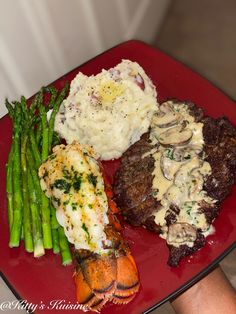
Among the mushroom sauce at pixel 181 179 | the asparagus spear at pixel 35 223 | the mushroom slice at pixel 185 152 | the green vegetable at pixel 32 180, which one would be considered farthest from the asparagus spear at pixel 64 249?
the mushroom slice at pixel 185 152

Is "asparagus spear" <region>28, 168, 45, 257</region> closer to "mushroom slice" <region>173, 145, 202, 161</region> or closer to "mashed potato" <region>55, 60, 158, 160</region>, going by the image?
"mashed potato" <region>55, 60, 158, 160</region>

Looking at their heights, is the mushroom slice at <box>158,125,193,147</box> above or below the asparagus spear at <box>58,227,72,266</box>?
above

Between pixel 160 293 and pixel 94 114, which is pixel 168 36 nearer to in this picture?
pixel 94 114

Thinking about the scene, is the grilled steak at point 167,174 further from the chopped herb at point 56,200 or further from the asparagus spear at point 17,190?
the asparagus spear at point 17,190

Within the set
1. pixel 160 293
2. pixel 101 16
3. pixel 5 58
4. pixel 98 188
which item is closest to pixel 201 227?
pixel 160 293

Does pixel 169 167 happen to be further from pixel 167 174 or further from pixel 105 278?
pixel 105 278

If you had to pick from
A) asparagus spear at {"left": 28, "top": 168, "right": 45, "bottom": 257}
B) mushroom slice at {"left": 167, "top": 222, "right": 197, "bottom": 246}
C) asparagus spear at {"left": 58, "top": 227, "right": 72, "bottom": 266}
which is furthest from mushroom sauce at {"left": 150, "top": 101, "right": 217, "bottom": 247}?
asparagus spear at {"left": 28, "top": 168, "right": 45, "bottom": 257}

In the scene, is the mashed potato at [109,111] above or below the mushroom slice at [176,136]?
above
